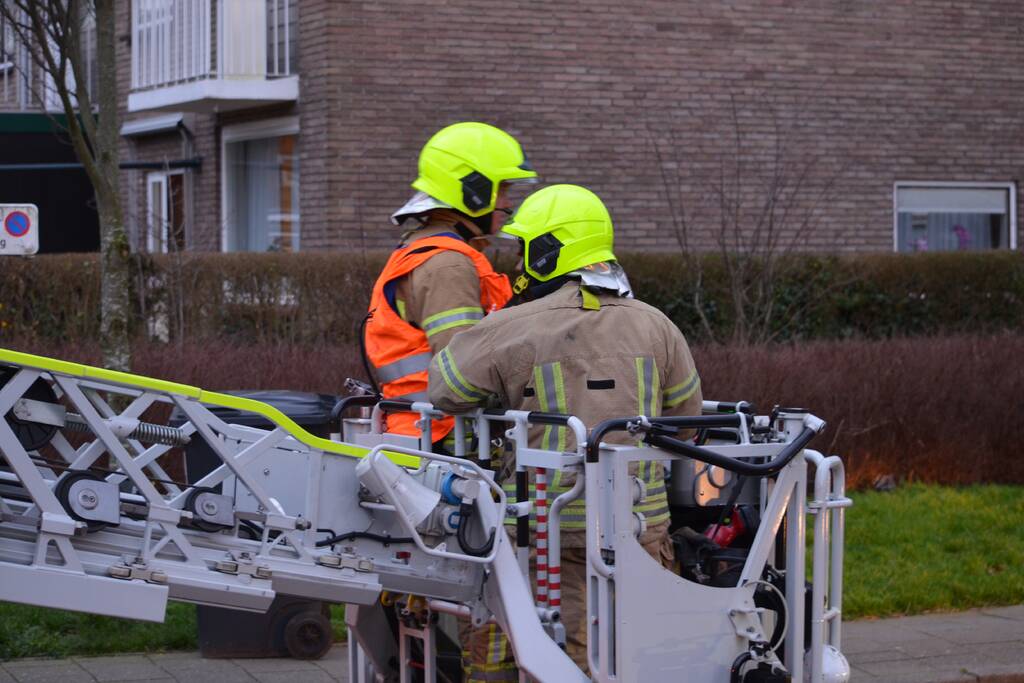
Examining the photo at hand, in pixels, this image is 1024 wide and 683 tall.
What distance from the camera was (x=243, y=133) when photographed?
1557 centimetres

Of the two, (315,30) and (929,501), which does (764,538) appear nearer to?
(929,501)

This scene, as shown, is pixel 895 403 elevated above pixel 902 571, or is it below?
above

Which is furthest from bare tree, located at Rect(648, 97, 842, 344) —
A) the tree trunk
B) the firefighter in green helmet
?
the firefighter in green helmet

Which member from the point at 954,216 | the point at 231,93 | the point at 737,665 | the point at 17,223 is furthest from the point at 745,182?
the point at 737,665

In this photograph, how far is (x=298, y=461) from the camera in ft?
12.7

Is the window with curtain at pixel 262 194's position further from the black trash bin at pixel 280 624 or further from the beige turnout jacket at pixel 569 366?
the beige turnout jacket at pixel 569 366

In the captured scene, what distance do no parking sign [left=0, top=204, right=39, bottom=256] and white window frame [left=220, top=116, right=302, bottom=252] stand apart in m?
9.46

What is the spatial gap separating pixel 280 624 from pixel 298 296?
4.87 m

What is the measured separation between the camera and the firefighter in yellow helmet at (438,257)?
4695 millimetres

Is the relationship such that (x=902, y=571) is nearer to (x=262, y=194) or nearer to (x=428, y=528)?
(x=428, y=528)

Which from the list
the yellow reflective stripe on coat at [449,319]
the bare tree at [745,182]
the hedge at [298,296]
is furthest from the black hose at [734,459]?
the bare tree at [745,182]

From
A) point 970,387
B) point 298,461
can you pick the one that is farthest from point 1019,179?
point 298,461

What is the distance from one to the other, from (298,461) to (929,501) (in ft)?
21.3

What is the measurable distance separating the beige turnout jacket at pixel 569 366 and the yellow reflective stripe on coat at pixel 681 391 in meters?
0.08
